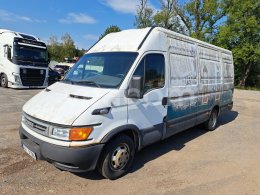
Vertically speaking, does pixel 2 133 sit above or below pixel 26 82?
below

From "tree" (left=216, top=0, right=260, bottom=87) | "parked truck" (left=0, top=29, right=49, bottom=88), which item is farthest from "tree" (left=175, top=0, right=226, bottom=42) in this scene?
"parked truck" (left=0, top=29, right=49, bottom=88)

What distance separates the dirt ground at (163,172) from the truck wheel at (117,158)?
148 millimetres

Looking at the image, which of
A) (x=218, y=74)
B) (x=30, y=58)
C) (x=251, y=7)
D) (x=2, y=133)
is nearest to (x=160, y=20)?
(x=251, y=7)

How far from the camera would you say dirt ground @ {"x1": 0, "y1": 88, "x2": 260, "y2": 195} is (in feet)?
13.3

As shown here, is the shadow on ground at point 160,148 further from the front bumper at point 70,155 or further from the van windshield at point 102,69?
the van windshield at point 102,69

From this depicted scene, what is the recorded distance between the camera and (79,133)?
12.1 feet

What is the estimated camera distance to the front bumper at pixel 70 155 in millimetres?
3689

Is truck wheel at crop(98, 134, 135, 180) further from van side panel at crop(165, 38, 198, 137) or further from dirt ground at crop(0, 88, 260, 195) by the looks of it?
van side panel at crop(165, 38, 198, 137)

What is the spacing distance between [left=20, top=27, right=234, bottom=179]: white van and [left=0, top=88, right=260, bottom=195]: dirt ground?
14.7 inches

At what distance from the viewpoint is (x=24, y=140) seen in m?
4.38

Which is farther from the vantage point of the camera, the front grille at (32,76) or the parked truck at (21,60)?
the front grille at (32,76)

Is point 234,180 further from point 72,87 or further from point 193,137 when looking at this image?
point 72,87

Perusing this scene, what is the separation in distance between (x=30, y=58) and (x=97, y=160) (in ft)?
44.9

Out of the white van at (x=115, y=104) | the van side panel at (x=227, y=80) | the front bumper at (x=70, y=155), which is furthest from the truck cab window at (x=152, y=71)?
the van side panel at (x=227, y=80)
